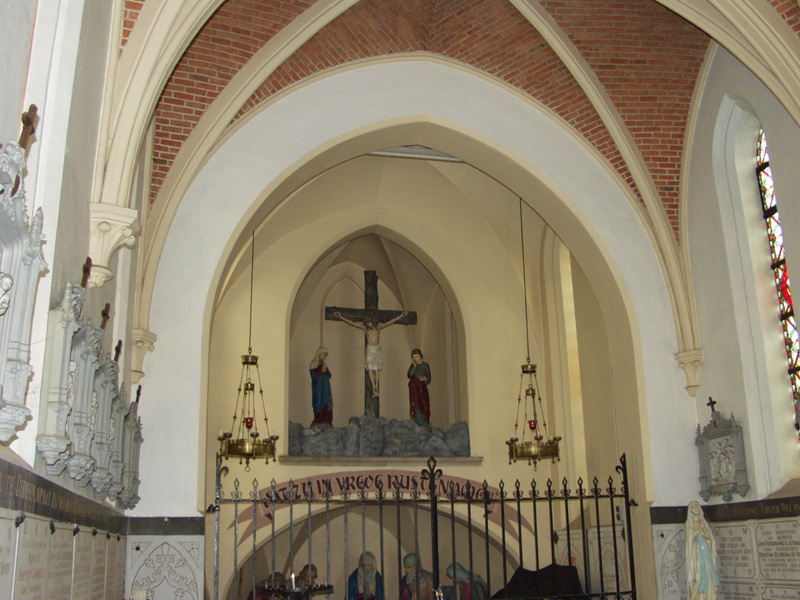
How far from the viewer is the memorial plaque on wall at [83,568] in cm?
584

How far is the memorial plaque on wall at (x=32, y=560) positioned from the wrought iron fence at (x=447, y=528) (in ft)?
7.56

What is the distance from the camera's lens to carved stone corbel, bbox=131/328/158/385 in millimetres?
8695

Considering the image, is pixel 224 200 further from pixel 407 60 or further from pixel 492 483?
pixel 492 483

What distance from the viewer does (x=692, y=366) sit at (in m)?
10.0

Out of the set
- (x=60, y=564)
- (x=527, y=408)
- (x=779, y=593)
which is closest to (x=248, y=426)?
(x=527, y=408)

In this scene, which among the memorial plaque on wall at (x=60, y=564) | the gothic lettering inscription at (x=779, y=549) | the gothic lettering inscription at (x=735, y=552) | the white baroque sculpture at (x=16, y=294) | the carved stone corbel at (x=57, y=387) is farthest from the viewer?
the gothic lettering inscription at (x=735, y=552)

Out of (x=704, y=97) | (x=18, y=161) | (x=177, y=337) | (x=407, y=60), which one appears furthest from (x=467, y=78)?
(x=18, y=161)

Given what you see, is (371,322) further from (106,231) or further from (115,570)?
(106,231)

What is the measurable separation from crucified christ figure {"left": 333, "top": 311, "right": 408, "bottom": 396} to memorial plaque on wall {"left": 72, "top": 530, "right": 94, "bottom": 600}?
9092mm

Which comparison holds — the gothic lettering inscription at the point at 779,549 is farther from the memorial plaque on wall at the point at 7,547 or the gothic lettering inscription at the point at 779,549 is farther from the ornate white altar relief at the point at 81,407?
the memorial plaque on wall at the point at 7,547

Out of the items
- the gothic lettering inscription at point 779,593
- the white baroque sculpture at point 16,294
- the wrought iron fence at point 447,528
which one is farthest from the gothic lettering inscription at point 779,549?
the white baroque sculpture at point 16,294

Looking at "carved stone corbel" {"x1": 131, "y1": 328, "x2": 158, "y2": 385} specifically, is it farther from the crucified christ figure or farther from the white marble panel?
the crucified christ figure

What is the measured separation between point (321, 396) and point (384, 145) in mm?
5511

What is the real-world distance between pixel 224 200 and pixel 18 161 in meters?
6.21
